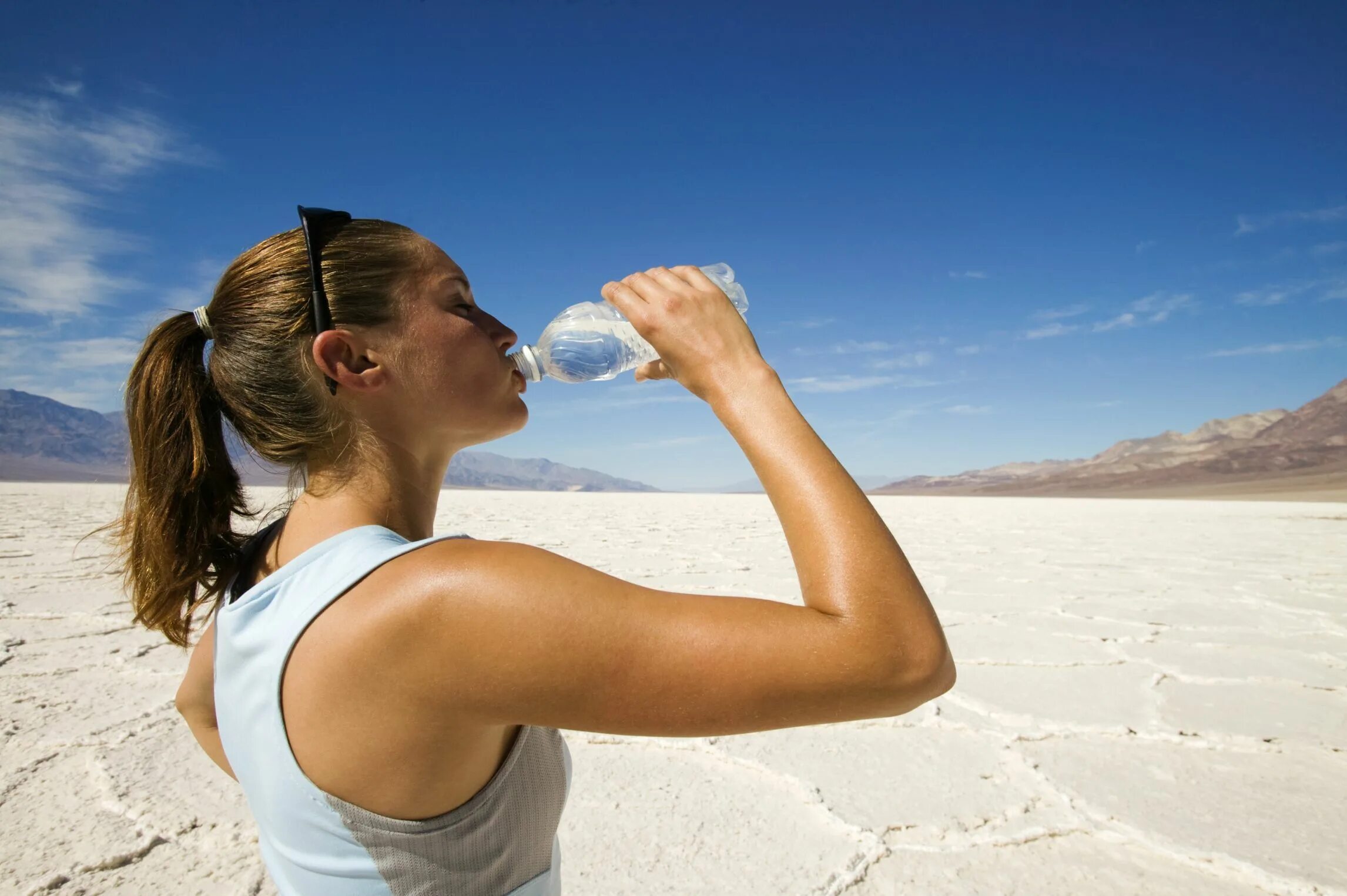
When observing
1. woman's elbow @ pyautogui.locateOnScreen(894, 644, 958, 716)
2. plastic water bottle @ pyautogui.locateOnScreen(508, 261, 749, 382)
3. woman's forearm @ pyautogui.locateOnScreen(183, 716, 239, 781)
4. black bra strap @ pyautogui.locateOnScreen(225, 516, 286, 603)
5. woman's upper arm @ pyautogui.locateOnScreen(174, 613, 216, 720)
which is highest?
plastic water bottle @ pyautogui.locateOnScreen(508, 261, 749, 382)

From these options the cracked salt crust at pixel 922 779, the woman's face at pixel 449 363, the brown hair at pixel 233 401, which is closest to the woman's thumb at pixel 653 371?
the woman's face at pixel 449 363

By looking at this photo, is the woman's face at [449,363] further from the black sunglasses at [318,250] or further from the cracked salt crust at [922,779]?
the cracked salt crust at [922,779]

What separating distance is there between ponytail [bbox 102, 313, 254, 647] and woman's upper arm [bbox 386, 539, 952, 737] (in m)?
0.45

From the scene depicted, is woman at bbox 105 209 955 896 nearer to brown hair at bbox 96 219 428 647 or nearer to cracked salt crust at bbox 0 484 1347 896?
brown hair at bbox 96 219 428 647

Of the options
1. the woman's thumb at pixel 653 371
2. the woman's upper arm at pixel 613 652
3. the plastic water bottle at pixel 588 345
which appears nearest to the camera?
the woman's upper arm at pixel 613 652

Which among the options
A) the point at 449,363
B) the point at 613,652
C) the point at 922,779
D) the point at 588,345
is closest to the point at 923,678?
the point at 613,652

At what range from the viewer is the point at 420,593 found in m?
0.51

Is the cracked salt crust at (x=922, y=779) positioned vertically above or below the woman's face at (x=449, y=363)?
below

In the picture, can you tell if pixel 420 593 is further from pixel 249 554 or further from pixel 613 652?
pixel 249 554

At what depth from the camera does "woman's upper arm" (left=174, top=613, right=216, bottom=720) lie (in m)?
0.89

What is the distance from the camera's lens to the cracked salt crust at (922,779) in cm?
126

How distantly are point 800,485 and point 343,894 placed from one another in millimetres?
514

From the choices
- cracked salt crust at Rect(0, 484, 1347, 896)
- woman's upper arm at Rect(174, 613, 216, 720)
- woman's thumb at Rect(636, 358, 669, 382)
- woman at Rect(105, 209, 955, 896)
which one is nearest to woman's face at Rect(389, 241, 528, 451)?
woman at Rect(105, 209, 955, 896)

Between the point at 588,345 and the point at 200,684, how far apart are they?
0.74 m
